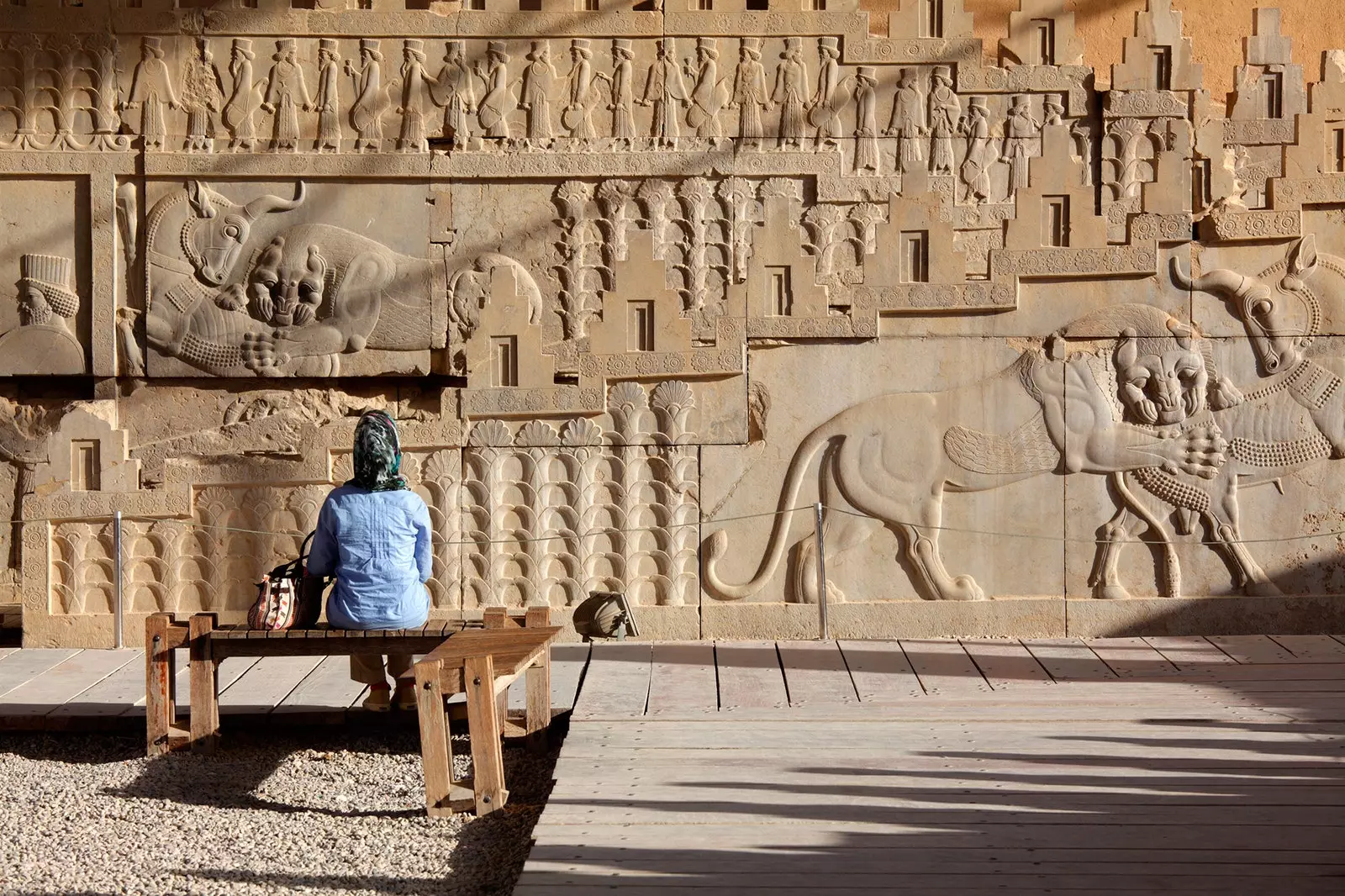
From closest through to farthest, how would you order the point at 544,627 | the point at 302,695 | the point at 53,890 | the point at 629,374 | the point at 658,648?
the point at 53,890, the point at 544,627, the point at 302,695, the point at 658,648, the point at 629,374

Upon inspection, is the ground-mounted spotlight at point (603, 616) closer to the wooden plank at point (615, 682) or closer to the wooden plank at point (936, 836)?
the wooden plank at point (615, 682)

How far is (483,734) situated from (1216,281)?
5.58 m

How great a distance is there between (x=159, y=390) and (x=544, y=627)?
3961 mm

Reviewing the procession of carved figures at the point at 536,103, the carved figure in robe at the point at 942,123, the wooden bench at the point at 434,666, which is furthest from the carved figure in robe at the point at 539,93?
the wooden bench at the point at 434,666

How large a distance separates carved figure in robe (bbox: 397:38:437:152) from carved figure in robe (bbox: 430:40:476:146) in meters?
0.07

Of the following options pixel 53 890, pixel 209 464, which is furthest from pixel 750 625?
pixel 53 890

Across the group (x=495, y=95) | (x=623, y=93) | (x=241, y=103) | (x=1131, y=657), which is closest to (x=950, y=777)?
(x=1131, y=657)

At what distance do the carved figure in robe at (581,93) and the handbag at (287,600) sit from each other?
→ 3.59 metres

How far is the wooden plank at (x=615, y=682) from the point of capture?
256 inches

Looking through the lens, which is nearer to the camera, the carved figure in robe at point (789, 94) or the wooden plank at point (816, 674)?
the wooden plank at point (816, 674)

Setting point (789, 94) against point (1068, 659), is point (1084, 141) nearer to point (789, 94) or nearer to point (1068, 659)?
point (789, 94)

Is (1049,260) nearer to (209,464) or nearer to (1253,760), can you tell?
(1253,760)

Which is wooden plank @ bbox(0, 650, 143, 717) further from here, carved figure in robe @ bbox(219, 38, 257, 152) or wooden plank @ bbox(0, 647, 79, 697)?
carved figure in robe @ bbox(219, 38, 257, 152)

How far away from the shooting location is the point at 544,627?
6.01m
